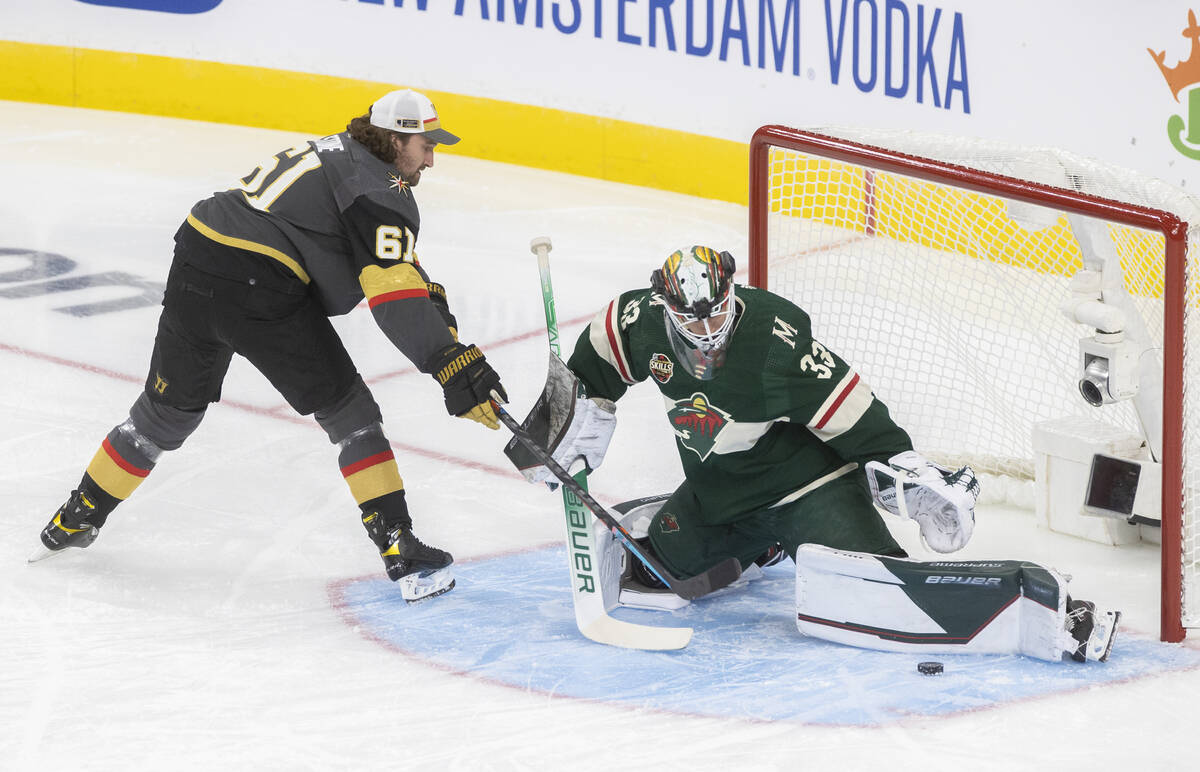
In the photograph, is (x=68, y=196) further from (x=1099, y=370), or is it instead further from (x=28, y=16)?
(x=1099, y=370)

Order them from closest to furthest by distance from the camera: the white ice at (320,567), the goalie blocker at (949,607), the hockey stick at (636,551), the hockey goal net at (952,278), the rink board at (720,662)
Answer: the white ice at (320,567) < the rink board at (720,662) < the goalie blocker at (949,607) < the hockey stick at (636,551) < the hockey goal net at (952,278)

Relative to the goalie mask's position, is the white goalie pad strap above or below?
below

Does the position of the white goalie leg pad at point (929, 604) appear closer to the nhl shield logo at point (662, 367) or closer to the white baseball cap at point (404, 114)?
the nhl shield logo at point (662, 367)

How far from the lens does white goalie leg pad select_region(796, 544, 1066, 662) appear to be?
2760mm

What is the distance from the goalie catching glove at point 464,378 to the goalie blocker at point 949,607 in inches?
25.2

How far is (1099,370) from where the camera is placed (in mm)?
3066

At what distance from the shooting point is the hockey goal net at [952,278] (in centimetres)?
321

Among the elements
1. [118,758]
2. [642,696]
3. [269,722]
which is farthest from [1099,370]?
[118,758]

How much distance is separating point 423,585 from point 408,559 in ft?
0.21

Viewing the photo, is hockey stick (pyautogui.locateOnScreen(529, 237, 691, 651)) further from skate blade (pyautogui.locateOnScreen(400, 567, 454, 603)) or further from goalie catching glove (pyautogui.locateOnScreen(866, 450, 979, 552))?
goalie catching glove (pyautogui.locateOnScreen(866, 450, 979, 552))

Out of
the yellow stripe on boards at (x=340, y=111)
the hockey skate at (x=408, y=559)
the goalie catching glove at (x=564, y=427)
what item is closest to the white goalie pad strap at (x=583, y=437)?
the goalie catching glove at (x=564, y=427)

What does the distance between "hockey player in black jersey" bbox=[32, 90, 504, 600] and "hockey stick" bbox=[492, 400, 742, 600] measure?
0.08m

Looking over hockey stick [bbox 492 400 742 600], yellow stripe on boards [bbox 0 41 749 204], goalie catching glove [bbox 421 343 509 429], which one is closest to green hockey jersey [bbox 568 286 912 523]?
hockey stick [bbox 492 400 742 600]

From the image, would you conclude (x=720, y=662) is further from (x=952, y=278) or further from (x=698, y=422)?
(x=952, y=278)
